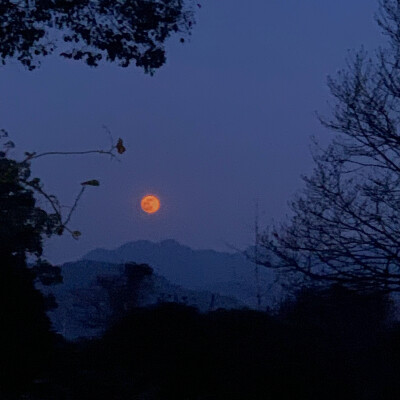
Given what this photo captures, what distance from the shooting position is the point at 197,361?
12.9m

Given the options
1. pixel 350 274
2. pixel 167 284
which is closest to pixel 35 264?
pixel 350 274

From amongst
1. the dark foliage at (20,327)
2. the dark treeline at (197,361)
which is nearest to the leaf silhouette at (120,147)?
the dark foliage at (20,327)

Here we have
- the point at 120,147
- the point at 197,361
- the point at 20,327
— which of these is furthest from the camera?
the point at 197,361

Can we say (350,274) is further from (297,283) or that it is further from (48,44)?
(48,44)

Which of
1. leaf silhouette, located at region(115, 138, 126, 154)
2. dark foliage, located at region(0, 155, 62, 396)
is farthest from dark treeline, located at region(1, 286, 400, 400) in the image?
leaf silhouette, located at region(115, 138, 126, 154)

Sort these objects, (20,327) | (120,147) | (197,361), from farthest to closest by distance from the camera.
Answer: (197,361) → (20,327) → (120,147)

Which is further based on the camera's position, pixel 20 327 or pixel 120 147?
pixel 20 327

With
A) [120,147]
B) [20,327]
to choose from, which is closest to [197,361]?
[20,327]

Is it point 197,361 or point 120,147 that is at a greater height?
point 120,147

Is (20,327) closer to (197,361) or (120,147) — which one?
(197,361)

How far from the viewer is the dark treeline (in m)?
12.2

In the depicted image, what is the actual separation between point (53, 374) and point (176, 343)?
2.32 meters

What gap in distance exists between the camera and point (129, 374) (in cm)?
1305

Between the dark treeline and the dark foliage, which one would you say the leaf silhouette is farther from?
the dark treeline
